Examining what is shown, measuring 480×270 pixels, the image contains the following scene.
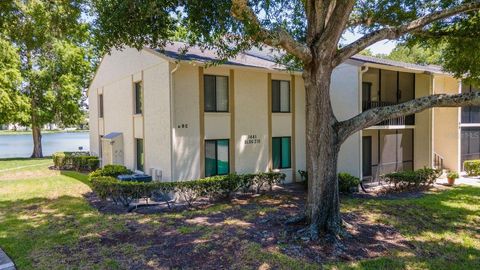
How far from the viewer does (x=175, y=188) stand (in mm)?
12078

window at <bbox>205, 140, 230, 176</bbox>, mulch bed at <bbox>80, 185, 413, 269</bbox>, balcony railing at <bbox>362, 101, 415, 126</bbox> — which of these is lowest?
mulch bed at <bbox>80, 185, 413, 269</bbox>

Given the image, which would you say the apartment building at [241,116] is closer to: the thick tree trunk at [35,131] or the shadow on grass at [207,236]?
the shadow on grass at [207,236]

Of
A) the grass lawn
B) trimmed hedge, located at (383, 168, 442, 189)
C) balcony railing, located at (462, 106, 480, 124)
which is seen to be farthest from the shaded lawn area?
balcony railing, located at (462, 106, 480, 124)

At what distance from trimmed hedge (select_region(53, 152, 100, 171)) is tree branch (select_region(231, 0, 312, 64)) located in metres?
16.6

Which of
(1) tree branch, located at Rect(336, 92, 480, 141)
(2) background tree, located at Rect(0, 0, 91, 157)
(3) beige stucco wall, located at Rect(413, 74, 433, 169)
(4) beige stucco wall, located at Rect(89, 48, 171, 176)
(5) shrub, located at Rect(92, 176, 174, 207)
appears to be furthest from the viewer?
(2) background tree, located at Rect(0, 0, 91, 157)

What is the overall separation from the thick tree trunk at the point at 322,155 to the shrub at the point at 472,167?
1560 centimetres

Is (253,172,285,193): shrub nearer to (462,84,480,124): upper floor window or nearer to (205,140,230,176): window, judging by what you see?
(205,140,230,176): window

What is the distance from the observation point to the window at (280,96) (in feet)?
53.3

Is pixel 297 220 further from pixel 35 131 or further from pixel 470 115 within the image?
pixel 35 131

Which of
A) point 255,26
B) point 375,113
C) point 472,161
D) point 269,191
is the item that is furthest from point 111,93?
point 472,161

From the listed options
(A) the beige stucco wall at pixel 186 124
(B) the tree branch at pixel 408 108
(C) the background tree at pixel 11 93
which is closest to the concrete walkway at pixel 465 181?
(B) the tree branch at pixel 408 108

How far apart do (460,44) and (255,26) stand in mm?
8456

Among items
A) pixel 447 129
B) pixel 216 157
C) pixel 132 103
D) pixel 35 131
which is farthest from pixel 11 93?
pixel 447 129

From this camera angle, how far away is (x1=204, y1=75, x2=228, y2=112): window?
14172 mm
